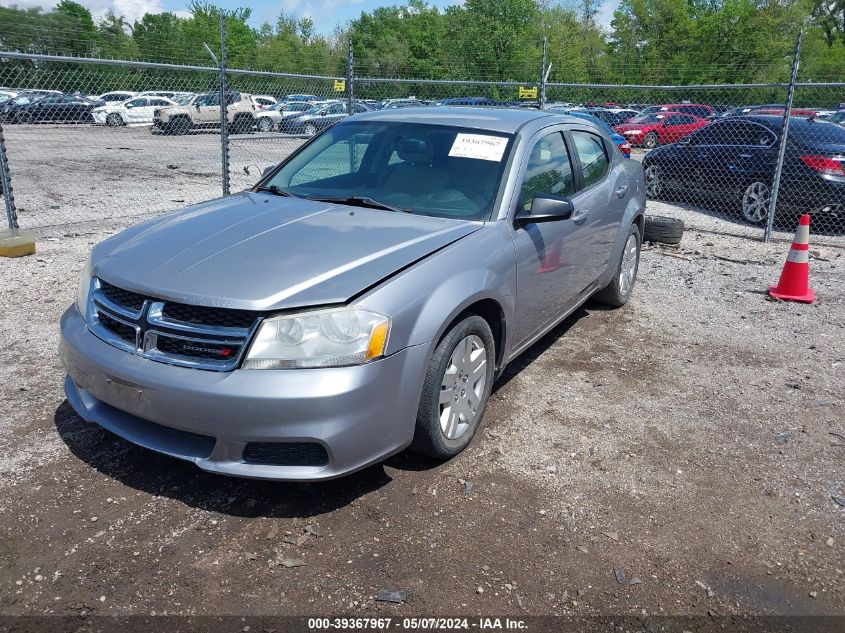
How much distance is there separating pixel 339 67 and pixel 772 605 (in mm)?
30220

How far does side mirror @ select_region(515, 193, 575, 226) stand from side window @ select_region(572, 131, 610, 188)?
1236mm

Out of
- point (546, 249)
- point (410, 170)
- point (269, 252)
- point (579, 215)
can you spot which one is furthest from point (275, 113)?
point (269, 252)

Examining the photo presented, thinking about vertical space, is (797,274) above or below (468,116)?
below

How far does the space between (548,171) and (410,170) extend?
0.92 m

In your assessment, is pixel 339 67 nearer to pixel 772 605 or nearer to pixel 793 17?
pixel 772 605

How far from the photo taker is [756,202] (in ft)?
33.8

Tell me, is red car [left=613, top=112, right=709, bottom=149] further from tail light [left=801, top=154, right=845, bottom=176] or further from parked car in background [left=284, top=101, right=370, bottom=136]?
tail light [left=801, top=154, right=845, bottom=176]

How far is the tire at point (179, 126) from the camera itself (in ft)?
71.8

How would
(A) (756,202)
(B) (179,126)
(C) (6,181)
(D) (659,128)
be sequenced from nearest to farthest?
1. (C) (6,181)
2. (A) (756,202)
3. (B) (179,126)
4. (D) (659,128)

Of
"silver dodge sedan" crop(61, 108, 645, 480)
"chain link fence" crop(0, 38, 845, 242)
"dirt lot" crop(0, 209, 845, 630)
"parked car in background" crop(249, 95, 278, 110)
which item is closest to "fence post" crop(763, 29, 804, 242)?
"chain link fence" crop(0, 38, 845, 242)

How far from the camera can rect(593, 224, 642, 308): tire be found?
6.02 m

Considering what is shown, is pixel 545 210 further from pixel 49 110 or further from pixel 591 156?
pixel 49 110

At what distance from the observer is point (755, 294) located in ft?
22.8

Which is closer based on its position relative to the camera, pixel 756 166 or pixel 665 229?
pixel 665 229
